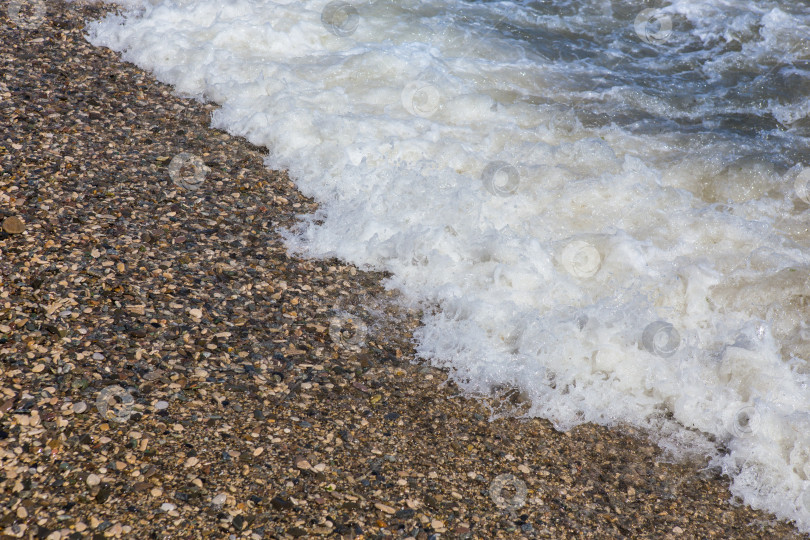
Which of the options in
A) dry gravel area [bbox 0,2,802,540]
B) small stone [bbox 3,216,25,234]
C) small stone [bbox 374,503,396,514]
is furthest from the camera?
small stone [bbox 3,216,25,234]

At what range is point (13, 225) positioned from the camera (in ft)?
14.9

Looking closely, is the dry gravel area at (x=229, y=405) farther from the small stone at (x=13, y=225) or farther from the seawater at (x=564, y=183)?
the seawater at (x=564, y=183)

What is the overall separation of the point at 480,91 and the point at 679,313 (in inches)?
158

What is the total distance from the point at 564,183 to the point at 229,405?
4086 mm

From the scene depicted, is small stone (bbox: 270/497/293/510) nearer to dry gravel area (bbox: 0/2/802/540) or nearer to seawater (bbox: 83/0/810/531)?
dry gravel area (bbox: 0/2/802/540)

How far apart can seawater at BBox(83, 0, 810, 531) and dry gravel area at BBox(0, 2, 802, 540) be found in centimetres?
35

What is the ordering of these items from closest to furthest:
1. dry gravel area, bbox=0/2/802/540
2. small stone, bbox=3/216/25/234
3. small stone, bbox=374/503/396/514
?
dry gravel area, bbox=0/2/802/540 → small stone, bbox=374/503/396/514 → small stone, bbox=3/216/25/234

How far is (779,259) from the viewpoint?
5582 mm

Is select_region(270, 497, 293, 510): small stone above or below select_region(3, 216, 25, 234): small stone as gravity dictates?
below

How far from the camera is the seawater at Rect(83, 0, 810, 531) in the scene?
457 centimetres

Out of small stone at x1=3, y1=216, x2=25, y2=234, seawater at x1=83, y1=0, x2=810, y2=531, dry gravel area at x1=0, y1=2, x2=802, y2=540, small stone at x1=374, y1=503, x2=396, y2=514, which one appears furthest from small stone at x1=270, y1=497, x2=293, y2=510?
small stone at x1=3, y1=216, x2=25, y2=234

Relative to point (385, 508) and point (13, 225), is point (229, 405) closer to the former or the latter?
point (385, 508)

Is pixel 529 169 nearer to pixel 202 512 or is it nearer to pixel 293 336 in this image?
pixel 293 336

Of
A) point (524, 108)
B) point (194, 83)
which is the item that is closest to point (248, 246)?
point (194, 83)
